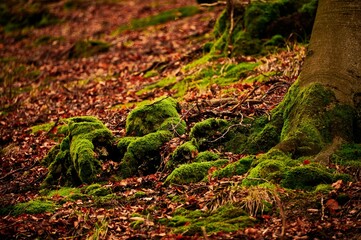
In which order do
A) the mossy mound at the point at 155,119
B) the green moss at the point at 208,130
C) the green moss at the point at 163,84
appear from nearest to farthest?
the green moss at the point at 208,130 < the mossy mound at the point at 155,119 < the green moss at the point at 163,84

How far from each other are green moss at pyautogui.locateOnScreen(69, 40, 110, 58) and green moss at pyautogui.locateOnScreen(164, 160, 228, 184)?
9.86 m

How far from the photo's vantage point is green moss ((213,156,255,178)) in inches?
232

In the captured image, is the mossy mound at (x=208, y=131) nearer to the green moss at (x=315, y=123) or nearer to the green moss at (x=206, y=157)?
the green moss at (x=206, y=157)

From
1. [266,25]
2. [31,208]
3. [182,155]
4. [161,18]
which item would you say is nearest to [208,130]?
[182,155]

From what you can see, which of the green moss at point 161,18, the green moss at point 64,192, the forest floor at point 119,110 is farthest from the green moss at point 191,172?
the green moss at point 161,18

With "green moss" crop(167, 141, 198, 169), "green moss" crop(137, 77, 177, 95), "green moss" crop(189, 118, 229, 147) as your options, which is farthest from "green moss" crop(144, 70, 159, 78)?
"green moss" crop(167, 141, 198, 169)

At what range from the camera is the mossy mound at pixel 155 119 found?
7.29 m

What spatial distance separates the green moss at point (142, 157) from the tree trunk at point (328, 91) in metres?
1.79

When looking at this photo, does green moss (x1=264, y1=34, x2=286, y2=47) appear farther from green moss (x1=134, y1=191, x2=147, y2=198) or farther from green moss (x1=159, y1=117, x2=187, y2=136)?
green moss (x1=134, y1=191, x2=147, y2=198)

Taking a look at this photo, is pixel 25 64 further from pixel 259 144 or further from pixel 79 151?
pixel 259 144

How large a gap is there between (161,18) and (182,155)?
11.5 meters

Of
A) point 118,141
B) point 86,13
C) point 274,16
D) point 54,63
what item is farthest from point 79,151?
point 86,13

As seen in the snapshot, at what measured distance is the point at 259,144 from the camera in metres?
6.44

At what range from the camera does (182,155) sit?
6574 mm
